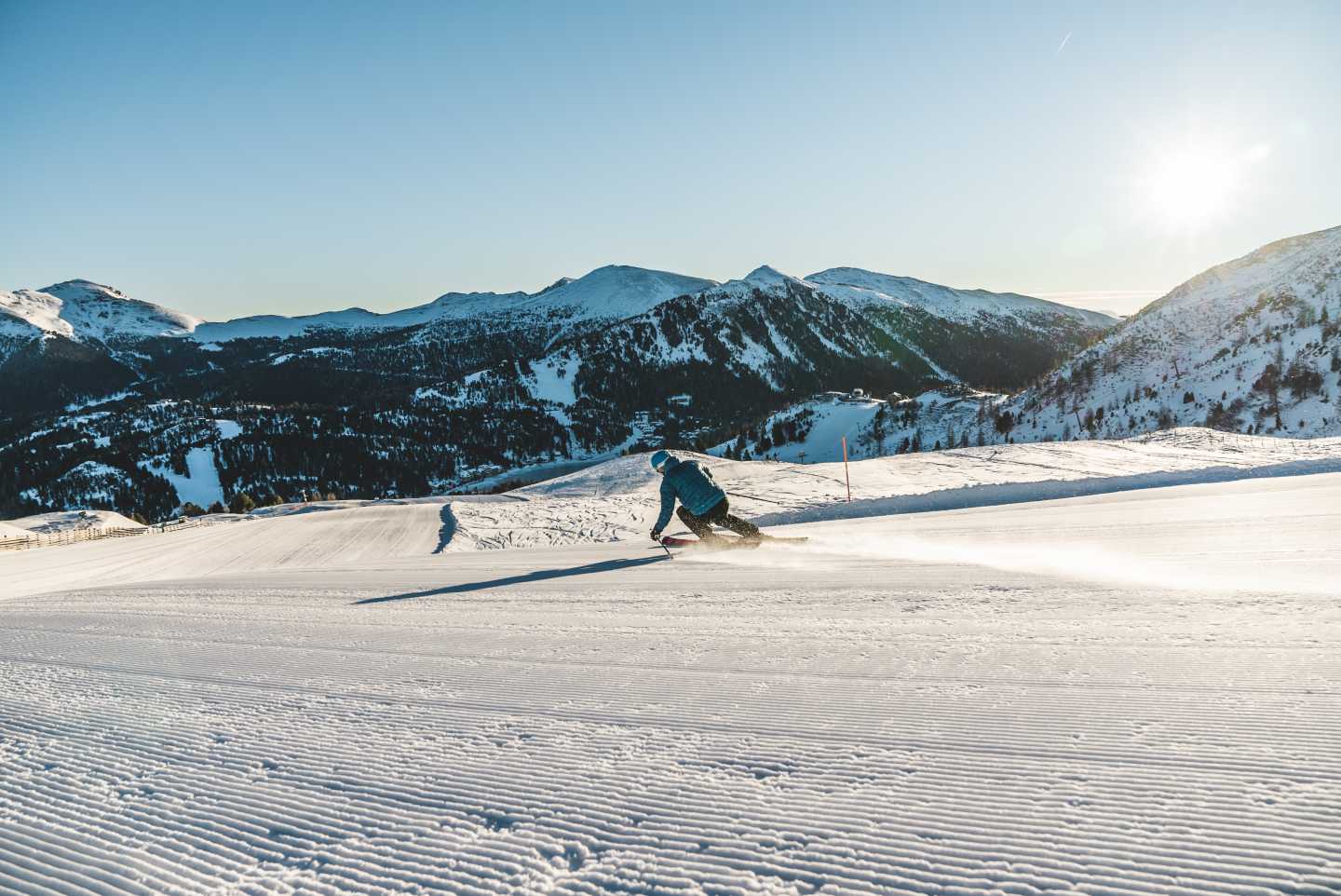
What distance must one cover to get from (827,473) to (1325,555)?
57.1 feet

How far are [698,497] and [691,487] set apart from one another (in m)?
0.19

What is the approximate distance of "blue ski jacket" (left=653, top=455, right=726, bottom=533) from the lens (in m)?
10.8

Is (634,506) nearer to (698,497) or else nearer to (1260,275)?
(698,497)

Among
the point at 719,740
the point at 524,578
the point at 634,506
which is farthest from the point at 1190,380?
the point at 719,740

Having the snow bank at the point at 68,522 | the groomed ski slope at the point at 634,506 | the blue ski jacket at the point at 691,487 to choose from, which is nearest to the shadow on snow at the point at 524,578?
the blue ski jacket at the point at 691,487

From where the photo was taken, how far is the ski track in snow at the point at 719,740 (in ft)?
8.18

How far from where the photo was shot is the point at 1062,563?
7.60m

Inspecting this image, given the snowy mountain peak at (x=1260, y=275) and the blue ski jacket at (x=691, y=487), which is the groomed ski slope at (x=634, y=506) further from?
the snowy mountain peak at (x=1260, y=275)

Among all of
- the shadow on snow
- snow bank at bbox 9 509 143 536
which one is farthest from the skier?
snow bank at bbox 9 509 143 536

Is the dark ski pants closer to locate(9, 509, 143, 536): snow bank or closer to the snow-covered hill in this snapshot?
locate(9, 509, 143, 536): snow bank

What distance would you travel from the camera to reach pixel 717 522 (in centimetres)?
1105

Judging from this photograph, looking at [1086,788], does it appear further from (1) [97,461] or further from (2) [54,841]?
(1) [97,461]

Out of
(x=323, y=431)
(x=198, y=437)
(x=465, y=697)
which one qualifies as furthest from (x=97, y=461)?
(x=465, y=697)

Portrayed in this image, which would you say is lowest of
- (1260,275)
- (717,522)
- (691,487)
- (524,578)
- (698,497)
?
(524,578)
